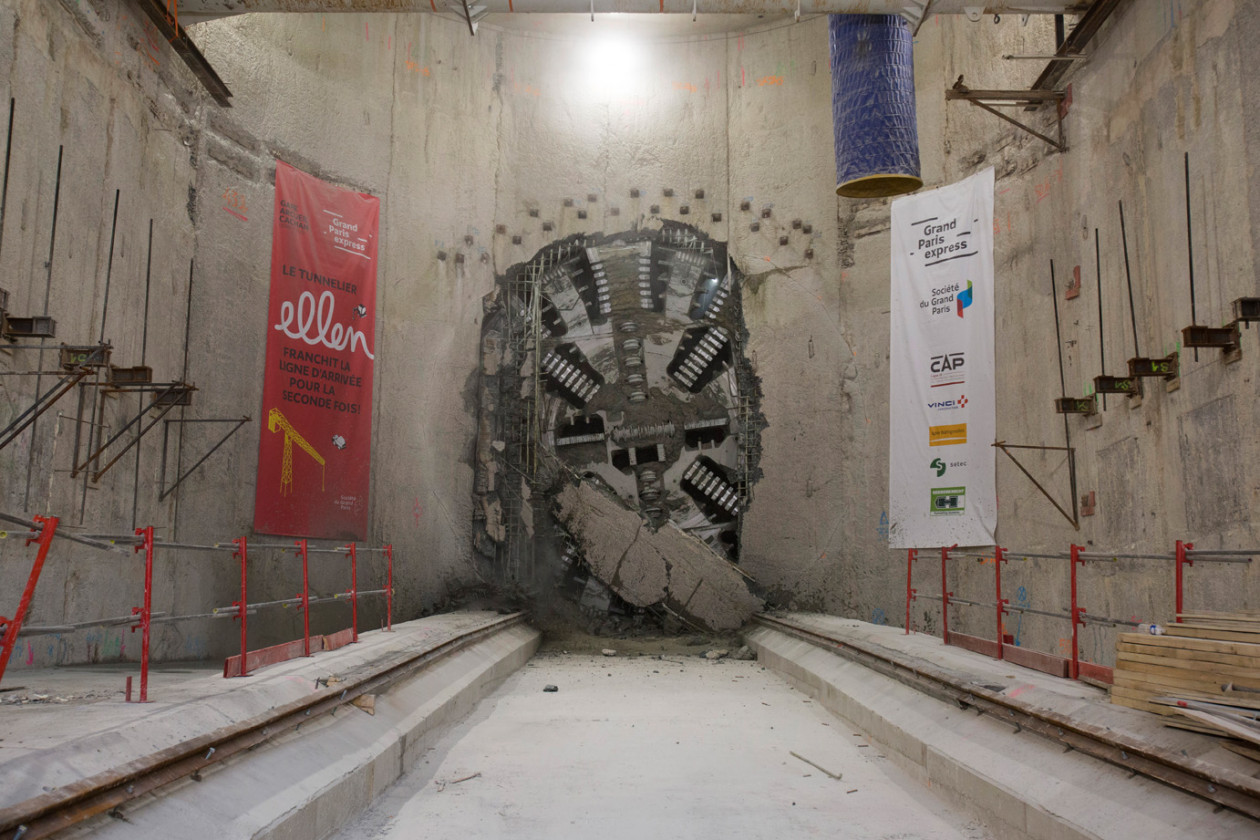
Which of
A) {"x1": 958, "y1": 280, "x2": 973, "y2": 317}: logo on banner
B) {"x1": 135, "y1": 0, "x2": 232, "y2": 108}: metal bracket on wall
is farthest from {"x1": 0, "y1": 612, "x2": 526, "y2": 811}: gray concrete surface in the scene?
{"x1": 958, "y1": 280, "x2": 973, "y2": 317}: logo on banner

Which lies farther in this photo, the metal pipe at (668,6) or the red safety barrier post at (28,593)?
the metal pipe at (668,6)

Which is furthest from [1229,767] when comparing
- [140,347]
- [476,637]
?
[140,347]

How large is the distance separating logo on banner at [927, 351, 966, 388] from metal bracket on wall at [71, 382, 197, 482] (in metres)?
7.50

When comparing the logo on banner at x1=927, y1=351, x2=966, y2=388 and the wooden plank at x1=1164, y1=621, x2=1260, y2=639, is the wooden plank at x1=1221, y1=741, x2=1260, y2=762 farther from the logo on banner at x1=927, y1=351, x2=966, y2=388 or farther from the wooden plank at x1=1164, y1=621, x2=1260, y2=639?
the logo on banner at x1=927, y1=351, x2=966, y2=388

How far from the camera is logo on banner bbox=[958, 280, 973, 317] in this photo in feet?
34.1

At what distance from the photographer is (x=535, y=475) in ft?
41.5

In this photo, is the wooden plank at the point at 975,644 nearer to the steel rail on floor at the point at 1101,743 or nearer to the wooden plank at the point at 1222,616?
the steel rail on floor at the point at 1101,743

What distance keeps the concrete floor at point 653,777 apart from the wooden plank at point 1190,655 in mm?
1083

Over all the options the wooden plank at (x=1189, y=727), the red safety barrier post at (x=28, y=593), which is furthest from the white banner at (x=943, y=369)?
the red safety barrier post at (x=28, y=593)

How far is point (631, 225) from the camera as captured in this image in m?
13.3

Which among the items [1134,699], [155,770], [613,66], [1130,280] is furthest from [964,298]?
[155,770]

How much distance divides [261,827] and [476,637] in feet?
18.8

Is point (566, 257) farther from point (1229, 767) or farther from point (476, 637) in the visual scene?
point (1229, 767)

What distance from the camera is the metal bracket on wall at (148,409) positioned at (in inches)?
300
